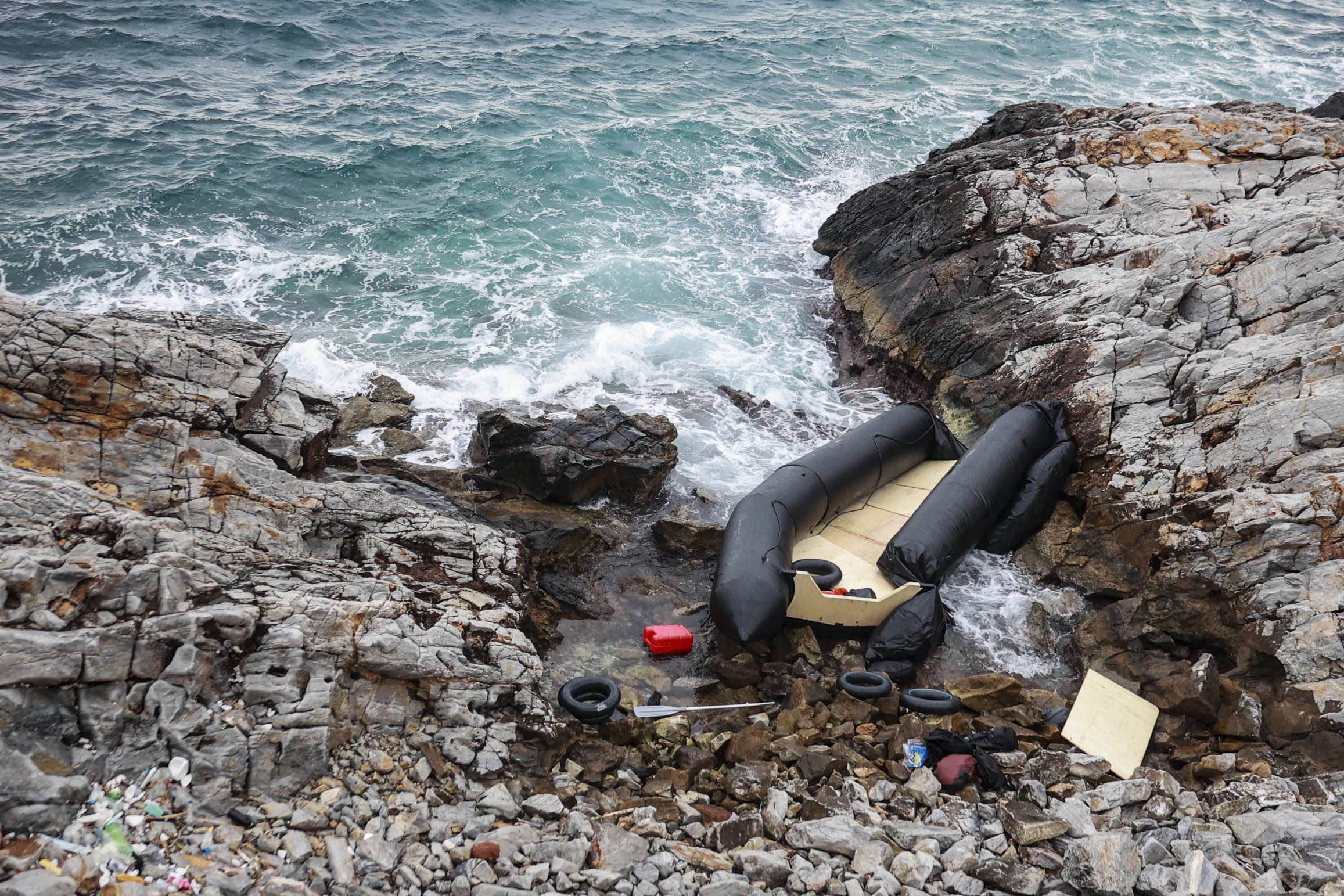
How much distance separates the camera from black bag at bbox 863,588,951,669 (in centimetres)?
997

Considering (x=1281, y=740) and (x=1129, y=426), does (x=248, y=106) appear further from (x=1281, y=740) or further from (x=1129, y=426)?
(x=1281, y=740)

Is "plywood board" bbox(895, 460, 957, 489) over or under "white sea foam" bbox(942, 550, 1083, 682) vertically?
over

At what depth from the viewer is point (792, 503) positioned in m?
11.2

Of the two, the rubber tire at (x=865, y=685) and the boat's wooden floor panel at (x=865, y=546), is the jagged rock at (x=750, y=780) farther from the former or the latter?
the boat's wooden floor panel at (x=865, y=546)

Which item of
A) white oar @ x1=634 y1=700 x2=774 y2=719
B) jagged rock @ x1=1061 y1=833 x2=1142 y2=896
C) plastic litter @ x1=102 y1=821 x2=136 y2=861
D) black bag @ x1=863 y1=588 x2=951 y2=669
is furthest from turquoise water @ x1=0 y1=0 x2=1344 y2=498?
plastic litter @ x1=102 y1=821 x2=136 y2=861

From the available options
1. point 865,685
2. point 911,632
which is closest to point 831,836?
point 865,685

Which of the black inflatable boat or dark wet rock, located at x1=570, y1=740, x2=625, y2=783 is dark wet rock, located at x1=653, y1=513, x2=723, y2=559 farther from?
dark wet rock, located at x1=570, y1=740, x2=625, y2=783

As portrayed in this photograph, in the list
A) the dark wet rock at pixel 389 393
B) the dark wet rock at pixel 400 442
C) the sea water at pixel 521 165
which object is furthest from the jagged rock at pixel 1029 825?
the dark wet rock at pixel 389 393

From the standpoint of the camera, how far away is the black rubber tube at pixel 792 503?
32.1 ft

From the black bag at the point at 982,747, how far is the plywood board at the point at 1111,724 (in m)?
0.73

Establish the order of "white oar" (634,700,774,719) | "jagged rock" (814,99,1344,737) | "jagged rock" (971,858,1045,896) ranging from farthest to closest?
"jagged rock" (814,99,1344,737) < "white oar" (634,700,774,719) < "jagged rock" (971,858,1045,896)

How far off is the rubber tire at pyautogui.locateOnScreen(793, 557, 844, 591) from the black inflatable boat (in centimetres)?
2

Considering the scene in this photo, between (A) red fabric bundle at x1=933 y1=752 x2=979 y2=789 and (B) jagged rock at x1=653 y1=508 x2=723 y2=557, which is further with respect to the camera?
(B) jagged rock at x1=653 y1=508 x2=723 y2=557

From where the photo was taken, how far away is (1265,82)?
1293 inches
